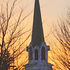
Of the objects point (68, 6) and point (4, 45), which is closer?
point (4, 45)

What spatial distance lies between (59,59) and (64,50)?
0.63 m

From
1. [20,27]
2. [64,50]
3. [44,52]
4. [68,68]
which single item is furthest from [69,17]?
[44,52]

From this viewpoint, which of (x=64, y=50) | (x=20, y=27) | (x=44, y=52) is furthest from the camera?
(x=44, y=52)

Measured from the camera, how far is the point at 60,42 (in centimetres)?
1543

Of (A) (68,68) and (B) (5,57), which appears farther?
(A) (68,68)

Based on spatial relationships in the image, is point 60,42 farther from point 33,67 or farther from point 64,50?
point 33,67

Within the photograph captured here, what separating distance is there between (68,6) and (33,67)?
26.6m

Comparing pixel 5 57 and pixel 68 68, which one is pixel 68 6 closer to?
pixel 68 68

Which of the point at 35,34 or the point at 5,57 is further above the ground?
the point at 35,34

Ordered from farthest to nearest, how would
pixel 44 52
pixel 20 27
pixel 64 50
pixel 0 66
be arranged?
pixel 44 52, pixel 64 50, pixel 20 27, pixel 0 66

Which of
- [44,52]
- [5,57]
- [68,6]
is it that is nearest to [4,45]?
[5,57]

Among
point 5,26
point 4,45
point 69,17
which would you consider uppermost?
point 69,17

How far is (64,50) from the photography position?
1523 centimetres

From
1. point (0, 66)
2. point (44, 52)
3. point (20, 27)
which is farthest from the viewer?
point (44, 52)
